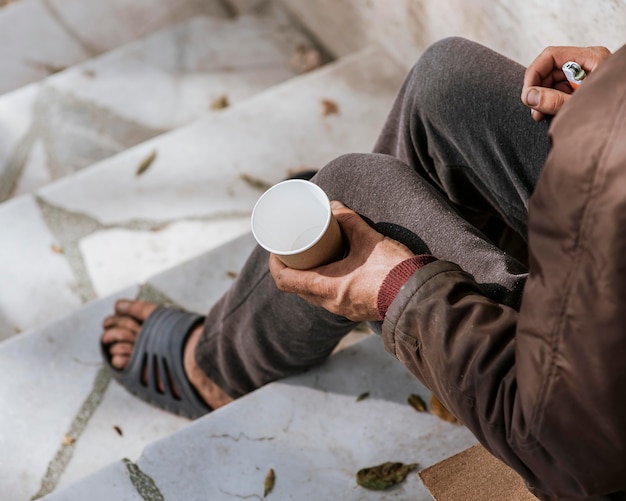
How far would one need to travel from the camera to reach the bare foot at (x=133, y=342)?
184 centimetres

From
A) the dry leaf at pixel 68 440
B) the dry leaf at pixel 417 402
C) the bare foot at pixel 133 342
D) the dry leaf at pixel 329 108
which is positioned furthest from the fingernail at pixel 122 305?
the dry leaf at pixel 329 108

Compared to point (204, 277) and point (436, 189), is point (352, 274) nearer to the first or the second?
point (436, 189)

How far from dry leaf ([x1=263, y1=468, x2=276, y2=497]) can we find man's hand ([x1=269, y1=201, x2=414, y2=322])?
1.52 feet

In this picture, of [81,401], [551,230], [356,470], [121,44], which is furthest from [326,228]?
[121,44]

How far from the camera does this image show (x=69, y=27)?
345 cm

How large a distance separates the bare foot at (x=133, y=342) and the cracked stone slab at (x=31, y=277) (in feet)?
1.06

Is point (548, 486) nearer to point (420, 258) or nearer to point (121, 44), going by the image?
point (420, 258)

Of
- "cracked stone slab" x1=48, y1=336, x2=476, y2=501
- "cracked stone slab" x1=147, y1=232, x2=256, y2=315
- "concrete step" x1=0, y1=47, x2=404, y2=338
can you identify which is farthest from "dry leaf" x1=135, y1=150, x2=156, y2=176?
"cracked stone slab" x1=48, y1=336, x2=476, y2=501

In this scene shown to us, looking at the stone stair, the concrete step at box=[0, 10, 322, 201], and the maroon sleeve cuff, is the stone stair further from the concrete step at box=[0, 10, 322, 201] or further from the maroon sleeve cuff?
the maroon sleeve cuff

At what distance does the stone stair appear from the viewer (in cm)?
161

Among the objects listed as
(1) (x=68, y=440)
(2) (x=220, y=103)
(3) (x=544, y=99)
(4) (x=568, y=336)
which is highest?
(3) (x=544, y=99)

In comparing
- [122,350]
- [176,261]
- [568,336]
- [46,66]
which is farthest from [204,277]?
[46,66]

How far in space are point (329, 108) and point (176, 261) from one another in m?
0.76

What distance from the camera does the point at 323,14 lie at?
305 centimetres
